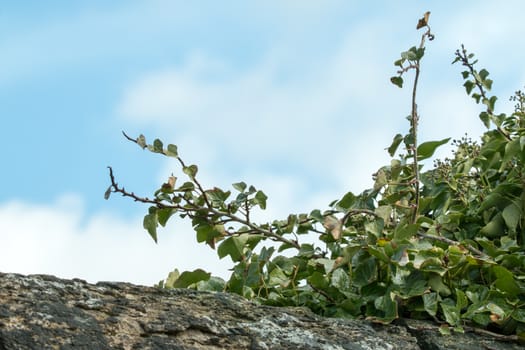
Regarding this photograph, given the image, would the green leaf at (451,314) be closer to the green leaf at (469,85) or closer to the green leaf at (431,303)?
the green leaf at (431,303)

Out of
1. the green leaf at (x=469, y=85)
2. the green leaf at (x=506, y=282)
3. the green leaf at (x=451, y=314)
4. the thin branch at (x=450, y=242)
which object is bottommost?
the green leaf at (x=451, y=314)

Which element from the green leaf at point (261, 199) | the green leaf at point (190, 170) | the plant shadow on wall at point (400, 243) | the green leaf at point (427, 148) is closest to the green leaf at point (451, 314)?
the plant shadow on wall at point (400, 243)

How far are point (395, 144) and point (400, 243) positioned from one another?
0.70 m

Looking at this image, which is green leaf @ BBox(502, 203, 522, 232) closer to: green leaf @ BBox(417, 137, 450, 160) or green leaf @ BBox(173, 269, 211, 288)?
green leaf @ BBox(417, 137, 450, 160)

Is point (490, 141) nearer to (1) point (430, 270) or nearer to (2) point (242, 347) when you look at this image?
(1) point (430, 270)

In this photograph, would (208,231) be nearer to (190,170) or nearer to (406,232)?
(190,170)

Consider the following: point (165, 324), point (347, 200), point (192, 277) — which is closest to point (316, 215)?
point (347, 200)

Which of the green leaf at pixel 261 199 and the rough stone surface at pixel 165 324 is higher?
the green leaf at pixel 261 199

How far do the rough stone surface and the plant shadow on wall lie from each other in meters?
0.12

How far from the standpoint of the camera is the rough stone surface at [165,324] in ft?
6.57

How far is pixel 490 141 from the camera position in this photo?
3516 millimetres

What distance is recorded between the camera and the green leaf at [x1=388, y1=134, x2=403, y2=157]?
3.32 metres

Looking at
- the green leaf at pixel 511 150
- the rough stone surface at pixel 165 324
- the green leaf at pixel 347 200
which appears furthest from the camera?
the green leaf at pixel 511 150

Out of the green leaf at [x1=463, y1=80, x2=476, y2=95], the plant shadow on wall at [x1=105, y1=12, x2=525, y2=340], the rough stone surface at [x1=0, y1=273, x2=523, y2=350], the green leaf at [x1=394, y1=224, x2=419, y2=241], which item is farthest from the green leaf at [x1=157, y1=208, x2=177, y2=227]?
the green leaf at [x1=463, y1=80, x2=476, y2=95]
